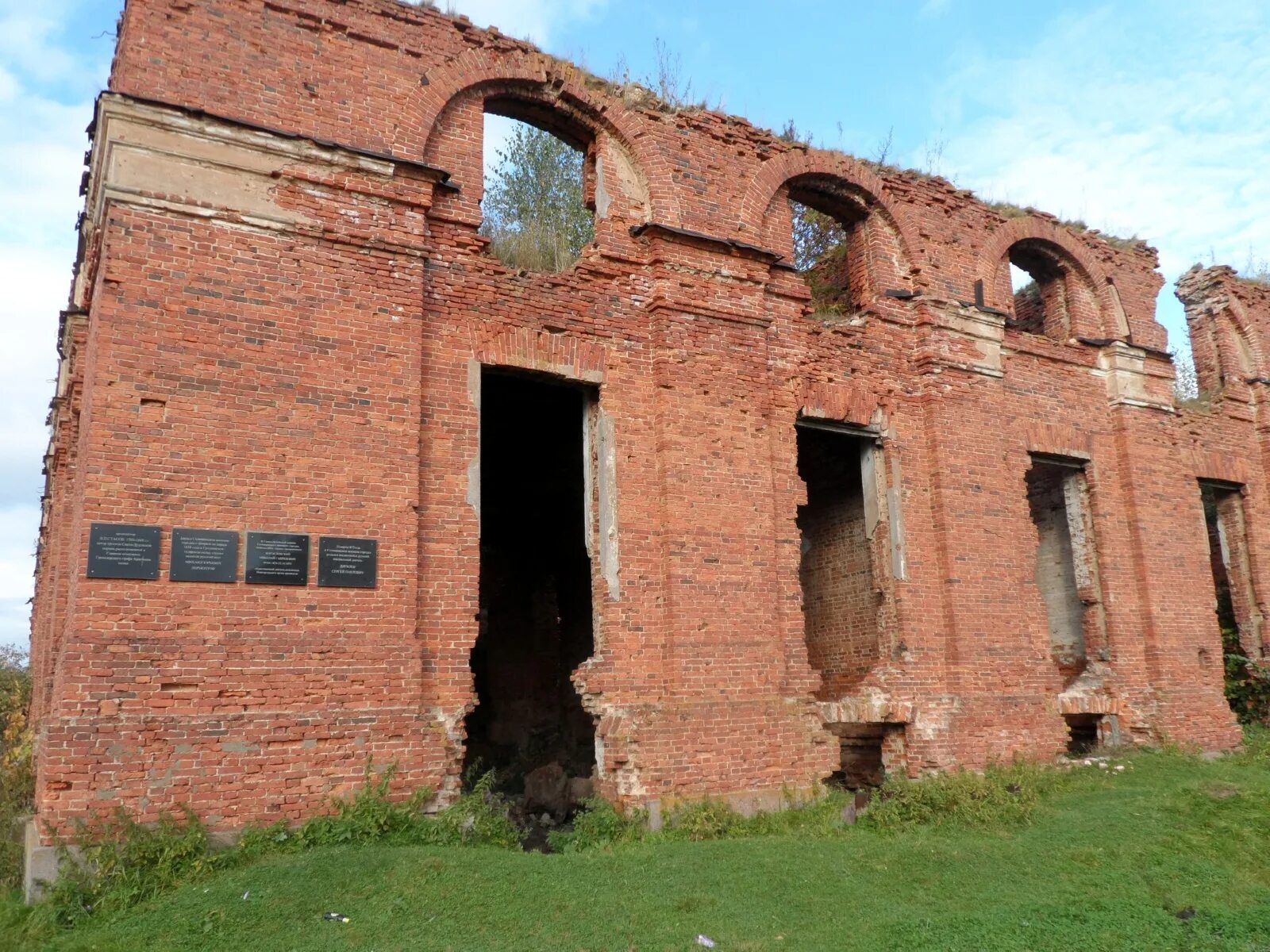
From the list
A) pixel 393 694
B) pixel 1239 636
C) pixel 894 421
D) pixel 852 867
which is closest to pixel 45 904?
pixel 393 694

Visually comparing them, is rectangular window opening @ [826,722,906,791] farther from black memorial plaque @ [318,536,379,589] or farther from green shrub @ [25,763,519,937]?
black memorial plaque @ [318,536,379,589]

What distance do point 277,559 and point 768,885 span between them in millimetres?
4277

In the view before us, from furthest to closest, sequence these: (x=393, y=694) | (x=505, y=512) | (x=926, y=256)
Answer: (x=505, y=512) < (x=926, y=256) < (x=393, y=694)

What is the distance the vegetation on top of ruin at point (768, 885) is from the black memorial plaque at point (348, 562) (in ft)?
5.36

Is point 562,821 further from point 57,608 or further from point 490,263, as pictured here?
point 490,263

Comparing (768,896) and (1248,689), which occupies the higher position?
(1248,689)

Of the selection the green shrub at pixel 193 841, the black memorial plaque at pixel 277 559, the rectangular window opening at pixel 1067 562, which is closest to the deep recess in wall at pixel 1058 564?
the rectangular window opening at pixel 1067 562

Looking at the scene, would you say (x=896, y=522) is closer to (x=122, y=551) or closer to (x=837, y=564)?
(x=837, y=564)

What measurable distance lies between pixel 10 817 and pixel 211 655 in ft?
12.6

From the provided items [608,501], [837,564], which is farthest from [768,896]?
[837,564]

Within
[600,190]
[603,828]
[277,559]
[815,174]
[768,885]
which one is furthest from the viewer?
[815,174]

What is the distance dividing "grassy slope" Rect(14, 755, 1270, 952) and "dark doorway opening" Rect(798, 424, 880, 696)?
3.51 meters

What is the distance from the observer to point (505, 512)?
14797mm

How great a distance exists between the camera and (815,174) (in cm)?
1128
